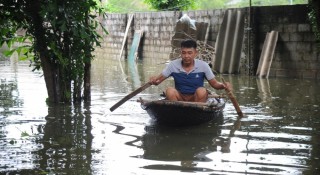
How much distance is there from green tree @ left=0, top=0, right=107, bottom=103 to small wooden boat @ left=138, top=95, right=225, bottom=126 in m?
2.14

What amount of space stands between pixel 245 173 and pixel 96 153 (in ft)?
6.33

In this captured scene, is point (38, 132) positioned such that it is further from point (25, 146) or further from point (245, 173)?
point (245, 173)

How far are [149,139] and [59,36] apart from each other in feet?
11.2

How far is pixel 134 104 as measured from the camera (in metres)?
10.8

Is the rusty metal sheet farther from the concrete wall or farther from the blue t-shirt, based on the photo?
the blue t-shirt

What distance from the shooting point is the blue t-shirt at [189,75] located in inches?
327

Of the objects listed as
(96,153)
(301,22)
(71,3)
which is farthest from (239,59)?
(96,153)

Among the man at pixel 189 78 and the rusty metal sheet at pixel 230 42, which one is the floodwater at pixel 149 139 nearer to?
the man at pixel 189 78

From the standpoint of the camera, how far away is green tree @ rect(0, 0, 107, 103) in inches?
362

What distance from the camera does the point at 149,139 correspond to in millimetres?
7461

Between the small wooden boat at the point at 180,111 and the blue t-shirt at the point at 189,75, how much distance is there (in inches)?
19.2

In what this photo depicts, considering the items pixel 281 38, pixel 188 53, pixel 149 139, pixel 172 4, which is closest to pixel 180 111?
pixel 149 139

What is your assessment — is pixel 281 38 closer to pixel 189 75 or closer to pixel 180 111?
pixel 189 75

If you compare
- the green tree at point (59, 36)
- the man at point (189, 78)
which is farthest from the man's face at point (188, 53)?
the green tree at point (59, 36)
